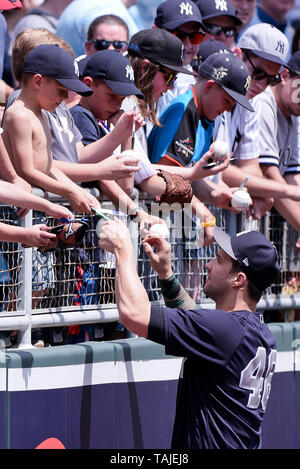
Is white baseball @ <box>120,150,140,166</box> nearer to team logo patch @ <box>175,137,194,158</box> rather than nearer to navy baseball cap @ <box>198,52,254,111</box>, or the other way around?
team logo patch @ <box>175,137,194,158</box>

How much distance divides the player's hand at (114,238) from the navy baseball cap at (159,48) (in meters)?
1.99

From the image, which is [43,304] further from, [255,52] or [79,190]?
[255,52]

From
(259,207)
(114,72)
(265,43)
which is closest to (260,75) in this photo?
(265,43)

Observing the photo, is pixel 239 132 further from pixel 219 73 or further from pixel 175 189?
pixel 175 189

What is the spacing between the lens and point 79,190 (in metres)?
5.18

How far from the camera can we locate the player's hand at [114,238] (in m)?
4.50

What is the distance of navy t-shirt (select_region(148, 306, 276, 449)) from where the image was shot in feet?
14.8

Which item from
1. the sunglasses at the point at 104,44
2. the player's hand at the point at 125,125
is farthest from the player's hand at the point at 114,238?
the sunglasses at the point at 104,44

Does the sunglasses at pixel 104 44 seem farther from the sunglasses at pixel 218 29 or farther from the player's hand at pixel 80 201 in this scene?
the player's hand at pixel 80 201

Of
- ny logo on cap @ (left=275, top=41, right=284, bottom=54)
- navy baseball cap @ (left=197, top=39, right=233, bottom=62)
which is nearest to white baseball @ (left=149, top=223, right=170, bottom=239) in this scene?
navy baseball cap @ (left=197, top=39, right=233, bottom=62)

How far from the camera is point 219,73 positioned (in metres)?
6.49

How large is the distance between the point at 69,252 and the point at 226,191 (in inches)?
55.5

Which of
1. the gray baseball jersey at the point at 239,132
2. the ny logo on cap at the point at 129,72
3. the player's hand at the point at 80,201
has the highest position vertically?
the ny logo on cap at the point at 129,72

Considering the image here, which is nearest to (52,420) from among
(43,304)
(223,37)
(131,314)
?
(43,304)
